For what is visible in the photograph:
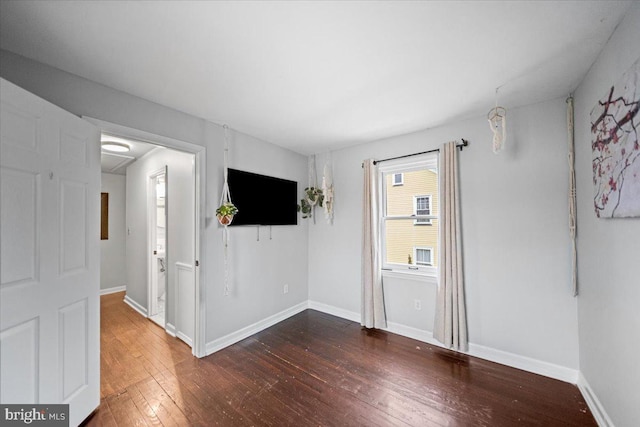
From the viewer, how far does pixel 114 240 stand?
5000 mm

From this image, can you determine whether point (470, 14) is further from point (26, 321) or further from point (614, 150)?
point (26, 321)

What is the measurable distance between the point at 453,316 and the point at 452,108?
213cm

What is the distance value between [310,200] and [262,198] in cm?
82

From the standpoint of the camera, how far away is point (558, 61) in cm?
170

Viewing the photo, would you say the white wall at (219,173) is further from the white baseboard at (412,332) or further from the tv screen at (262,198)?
the white baseboard at (412,332)

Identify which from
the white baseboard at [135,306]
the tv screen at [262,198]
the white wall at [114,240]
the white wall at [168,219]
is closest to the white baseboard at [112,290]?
the white wall at [114,240]

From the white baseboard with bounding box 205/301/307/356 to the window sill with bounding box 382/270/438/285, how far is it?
4.85ft

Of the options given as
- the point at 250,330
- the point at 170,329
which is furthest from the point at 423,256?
the point at 170,329

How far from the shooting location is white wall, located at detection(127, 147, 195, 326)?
2885 mm

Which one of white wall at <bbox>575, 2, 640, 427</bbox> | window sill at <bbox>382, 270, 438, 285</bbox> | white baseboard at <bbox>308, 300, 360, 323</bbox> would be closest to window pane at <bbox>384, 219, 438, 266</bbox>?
window sill at <bbox>382, 270, 438, 285</bbox>

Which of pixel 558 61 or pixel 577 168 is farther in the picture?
pixel 577 168

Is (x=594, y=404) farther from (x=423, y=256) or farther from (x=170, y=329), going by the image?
(x=170, y=329)

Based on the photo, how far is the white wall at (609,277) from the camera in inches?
51.9

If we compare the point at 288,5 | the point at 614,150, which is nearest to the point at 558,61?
the point at 614,150
